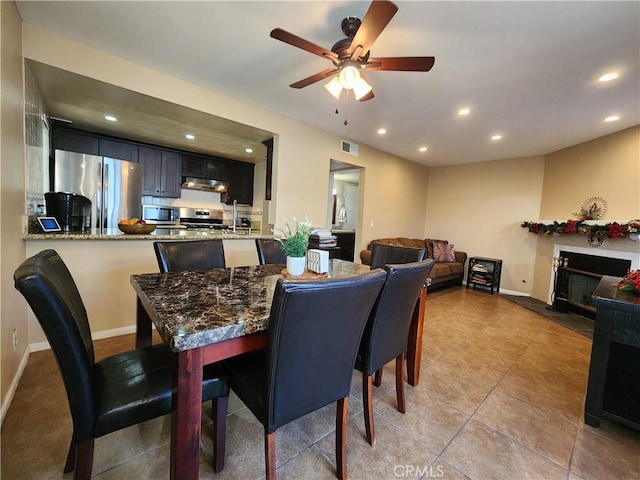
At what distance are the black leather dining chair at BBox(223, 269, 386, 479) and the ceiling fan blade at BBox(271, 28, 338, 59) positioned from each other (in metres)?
1.43

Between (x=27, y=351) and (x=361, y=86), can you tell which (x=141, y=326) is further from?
(x=361, y=86)

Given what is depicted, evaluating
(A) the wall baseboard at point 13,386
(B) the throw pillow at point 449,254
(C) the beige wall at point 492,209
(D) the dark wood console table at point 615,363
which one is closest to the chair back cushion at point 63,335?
(A) the wall baseboard at point 13,386

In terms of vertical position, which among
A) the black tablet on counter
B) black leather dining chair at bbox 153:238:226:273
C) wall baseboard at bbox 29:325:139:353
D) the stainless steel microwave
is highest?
the stainless steel microwave

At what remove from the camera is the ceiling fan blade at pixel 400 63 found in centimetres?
167

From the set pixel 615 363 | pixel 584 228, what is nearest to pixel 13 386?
pixel 615 363

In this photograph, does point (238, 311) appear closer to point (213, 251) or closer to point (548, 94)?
point (213, 251)

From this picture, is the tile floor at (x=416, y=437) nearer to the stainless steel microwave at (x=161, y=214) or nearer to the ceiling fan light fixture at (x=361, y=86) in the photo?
the ceiling fan light fixture at (x=361, y=86)

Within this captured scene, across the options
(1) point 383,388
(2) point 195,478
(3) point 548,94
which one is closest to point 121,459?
(2) point 195,478

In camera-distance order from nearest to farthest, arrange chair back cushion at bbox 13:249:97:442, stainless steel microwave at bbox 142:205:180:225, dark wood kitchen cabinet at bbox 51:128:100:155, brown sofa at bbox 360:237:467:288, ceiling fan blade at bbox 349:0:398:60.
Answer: chair back cushion at bbox 13:249:97:442, ceiling fan blade at bbox 349:0:398:60, dark wood kitchen cabinet at bbox 51:128:100:155, brown sofa at bbox 360:237:467:288, stainless steel microwave at bbox 142:205:180:225

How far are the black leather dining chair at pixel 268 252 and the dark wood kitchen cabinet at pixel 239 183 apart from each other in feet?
11.5

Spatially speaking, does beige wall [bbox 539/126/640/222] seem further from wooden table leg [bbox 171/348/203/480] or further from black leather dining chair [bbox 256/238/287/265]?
wooden table leg [bbox 171/348/203/480]

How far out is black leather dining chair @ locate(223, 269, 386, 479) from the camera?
0.90 metres

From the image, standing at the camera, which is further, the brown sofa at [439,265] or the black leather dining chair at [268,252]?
the brown sofa at [439,265]

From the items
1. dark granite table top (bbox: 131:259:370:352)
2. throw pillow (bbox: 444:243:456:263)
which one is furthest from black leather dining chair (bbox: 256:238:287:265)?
throw pillow (bbox: 444:243:456:263)
